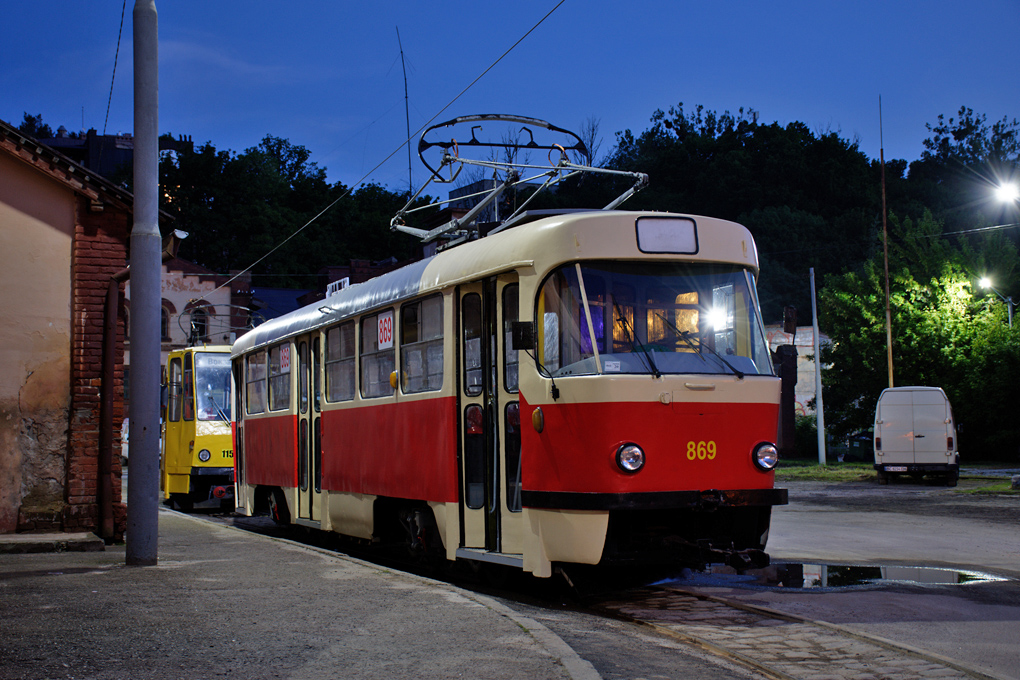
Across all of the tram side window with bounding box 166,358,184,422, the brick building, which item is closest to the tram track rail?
the brick building

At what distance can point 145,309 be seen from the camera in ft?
33.3

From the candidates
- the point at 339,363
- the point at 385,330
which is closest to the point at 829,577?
the point at 385,330

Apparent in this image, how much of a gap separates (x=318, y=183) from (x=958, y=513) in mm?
62913

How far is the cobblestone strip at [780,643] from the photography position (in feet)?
20.7

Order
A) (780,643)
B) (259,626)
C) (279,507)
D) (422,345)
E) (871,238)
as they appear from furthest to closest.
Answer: (871,238)
(279,507)
(422,345)
(780,643)
(259,626)

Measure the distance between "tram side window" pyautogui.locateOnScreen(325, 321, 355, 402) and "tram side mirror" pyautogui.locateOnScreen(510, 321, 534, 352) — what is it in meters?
4.33

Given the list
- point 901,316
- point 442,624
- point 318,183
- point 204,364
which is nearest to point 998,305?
point 901,316

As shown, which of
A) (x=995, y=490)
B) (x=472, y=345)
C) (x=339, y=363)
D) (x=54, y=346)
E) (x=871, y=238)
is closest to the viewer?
(x=472, y=345)

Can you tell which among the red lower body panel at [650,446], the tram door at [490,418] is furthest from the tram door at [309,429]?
the red lower body panel at [650,446]

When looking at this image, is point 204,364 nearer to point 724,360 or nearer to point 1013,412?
point 724,360

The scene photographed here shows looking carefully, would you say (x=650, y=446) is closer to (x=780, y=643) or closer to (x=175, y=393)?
(x=780, y=643)

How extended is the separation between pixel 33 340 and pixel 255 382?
4146 mm

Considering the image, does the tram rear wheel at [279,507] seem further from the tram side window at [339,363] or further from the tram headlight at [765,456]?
the tram headlight at [765,456]

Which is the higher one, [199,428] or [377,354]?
[377,354]
